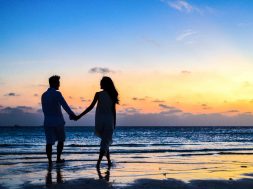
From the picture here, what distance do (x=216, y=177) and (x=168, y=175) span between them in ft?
3.12

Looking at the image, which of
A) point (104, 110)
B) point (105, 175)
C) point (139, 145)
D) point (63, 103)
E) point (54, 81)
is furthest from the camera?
point (139, 145)

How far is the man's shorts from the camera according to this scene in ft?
31.0

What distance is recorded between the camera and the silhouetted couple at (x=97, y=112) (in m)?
9.12

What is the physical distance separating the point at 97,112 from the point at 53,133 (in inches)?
50.1

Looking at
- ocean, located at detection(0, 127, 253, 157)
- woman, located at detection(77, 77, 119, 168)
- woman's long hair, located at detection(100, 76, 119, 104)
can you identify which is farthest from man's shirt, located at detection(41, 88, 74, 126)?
ocean, located at detection(0, 127, 253, 157)

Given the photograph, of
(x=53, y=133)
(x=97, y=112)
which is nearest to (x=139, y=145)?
(x=53, y=133)

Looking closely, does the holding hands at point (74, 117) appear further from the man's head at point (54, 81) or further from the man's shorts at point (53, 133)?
the man's head at point (54, 81)

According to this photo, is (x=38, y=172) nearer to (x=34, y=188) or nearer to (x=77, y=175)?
(x=77, y=175)

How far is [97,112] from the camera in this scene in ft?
30.1

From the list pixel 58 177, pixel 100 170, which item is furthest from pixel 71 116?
pixel 58 177

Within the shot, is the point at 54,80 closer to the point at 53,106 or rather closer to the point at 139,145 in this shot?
the point at 53,106

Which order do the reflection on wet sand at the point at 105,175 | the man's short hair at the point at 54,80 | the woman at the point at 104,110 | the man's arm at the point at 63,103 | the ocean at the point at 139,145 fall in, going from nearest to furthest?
the reflection on wet sand at the point at 105,175
the woman at the point at 104,110
the man's arm at the point at 63,103
the man's short hair at the point at 54,80
the ocean at the point at 139,145

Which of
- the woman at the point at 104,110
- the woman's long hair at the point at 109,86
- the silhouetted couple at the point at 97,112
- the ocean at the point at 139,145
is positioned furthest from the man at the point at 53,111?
the ocean at the point at 139,145

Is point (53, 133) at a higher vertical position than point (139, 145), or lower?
higher
